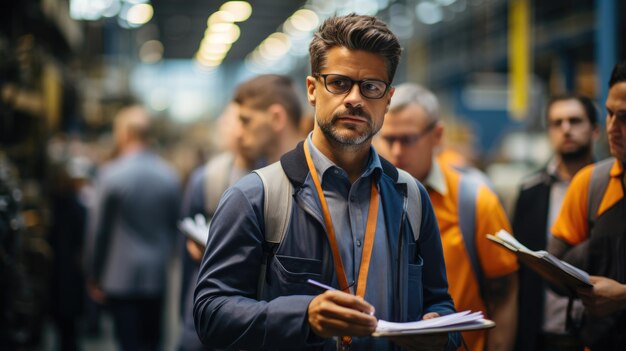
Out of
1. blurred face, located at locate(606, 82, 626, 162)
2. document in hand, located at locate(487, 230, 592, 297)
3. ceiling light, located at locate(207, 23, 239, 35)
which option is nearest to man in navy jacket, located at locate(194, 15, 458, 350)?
document in hand, located at locate(487, 230, 592, 297)

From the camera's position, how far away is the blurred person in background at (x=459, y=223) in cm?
348

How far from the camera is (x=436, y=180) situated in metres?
3.65

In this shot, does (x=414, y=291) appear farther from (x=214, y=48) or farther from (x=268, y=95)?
(x=214, y=48)

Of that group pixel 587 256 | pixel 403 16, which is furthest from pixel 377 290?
pixel 403 16

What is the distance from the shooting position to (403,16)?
65.8ft

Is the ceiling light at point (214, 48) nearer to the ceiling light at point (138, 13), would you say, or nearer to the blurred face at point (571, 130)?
the ceiling light at point (138, 13)

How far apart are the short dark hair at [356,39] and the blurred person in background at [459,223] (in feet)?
4.08

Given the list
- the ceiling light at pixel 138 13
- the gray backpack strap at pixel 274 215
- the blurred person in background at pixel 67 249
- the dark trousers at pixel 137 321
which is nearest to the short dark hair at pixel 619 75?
the gray backpack strap at pixel 274 215

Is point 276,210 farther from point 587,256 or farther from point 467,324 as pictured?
point 587,256

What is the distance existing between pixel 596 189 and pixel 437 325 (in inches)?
51.4

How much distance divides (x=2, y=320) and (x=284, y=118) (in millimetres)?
2352

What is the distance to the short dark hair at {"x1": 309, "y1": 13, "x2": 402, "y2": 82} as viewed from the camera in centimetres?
236

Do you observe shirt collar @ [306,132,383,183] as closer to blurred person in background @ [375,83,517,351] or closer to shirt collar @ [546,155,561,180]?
blurred person in background @ [375,83,517,351]

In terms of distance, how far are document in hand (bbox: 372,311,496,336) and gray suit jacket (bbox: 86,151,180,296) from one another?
165 inches
